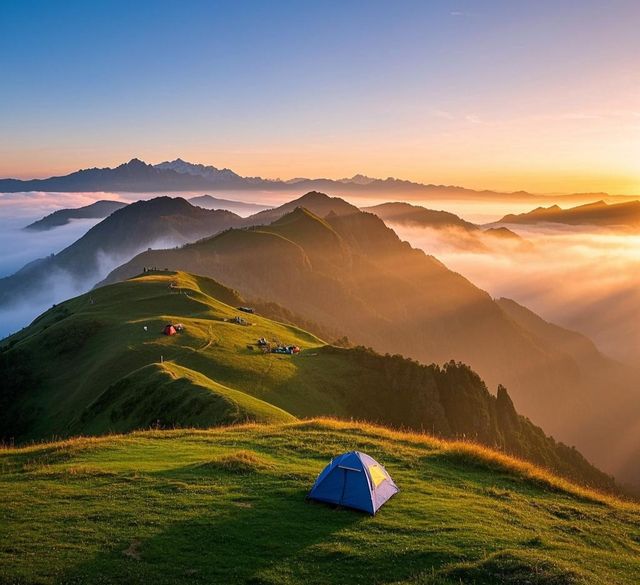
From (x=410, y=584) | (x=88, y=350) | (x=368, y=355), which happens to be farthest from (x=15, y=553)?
(x=368, y=355)

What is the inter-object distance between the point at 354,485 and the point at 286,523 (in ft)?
10.9

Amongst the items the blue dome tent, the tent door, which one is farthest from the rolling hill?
the tent door

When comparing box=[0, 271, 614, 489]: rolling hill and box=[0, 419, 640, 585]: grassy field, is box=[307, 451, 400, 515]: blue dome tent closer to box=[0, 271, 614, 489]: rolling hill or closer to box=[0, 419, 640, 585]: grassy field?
box=[0, 419, 640, 585]: grassy field

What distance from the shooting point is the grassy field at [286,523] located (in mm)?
16422

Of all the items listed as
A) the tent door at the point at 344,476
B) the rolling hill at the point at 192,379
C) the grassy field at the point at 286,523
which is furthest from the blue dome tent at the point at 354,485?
the rolling hill at the point at 192,379

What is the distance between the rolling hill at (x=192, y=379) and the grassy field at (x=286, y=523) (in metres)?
18.2

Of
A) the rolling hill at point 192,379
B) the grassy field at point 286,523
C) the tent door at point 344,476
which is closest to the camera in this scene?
the grassy field at point 286,523

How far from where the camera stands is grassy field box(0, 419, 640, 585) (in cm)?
1642

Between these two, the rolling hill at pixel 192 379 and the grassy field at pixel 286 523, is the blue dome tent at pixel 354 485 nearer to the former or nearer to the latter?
the grassy field at pixel 286 523

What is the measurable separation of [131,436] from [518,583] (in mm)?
25402

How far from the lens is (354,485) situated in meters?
21.4

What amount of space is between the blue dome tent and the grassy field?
42cm

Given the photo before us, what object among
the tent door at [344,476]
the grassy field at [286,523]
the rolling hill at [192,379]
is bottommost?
the rolling hill at [192,379]

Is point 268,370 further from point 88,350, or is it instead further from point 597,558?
point 597,558
